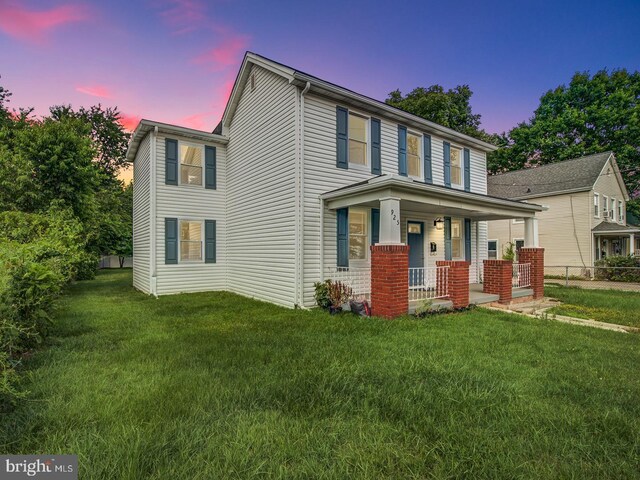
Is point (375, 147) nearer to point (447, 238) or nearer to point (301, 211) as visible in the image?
point (301, 211)

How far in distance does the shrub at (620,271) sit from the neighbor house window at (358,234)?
14.2m

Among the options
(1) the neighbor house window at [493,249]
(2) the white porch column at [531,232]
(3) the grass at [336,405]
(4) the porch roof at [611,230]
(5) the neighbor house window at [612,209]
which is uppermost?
(5) the neighbor house window at [612,209]

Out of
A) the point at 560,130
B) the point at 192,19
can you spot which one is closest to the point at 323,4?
the point at 192,19

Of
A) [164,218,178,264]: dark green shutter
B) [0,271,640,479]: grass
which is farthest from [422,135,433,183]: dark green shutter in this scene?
[164,218,178,264]: dark green shutter

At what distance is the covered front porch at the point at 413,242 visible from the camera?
6.50 m

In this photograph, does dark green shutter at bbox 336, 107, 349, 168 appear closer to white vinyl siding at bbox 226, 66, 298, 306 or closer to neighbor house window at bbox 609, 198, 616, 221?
white vinyl siding at bbox 226, 66, 298, 306

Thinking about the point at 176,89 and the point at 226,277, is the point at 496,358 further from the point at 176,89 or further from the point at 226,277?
the point at 176,89

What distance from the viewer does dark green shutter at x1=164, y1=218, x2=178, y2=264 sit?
10227 mm

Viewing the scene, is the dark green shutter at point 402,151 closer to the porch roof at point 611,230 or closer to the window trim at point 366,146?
the window trim at point 366,146

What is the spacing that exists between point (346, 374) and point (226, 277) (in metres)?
8.67

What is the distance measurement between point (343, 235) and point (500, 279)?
4.58 meters

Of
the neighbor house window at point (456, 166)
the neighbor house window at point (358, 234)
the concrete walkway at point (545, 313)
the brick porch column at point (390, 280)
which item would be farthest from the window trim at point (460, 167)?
the brick porch column at point (390, 280)

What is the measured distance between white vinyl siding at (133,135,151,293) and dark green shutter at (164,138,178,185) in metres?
0.64

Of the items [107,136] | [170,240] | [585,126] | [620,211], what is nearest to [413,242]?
[170,240]
